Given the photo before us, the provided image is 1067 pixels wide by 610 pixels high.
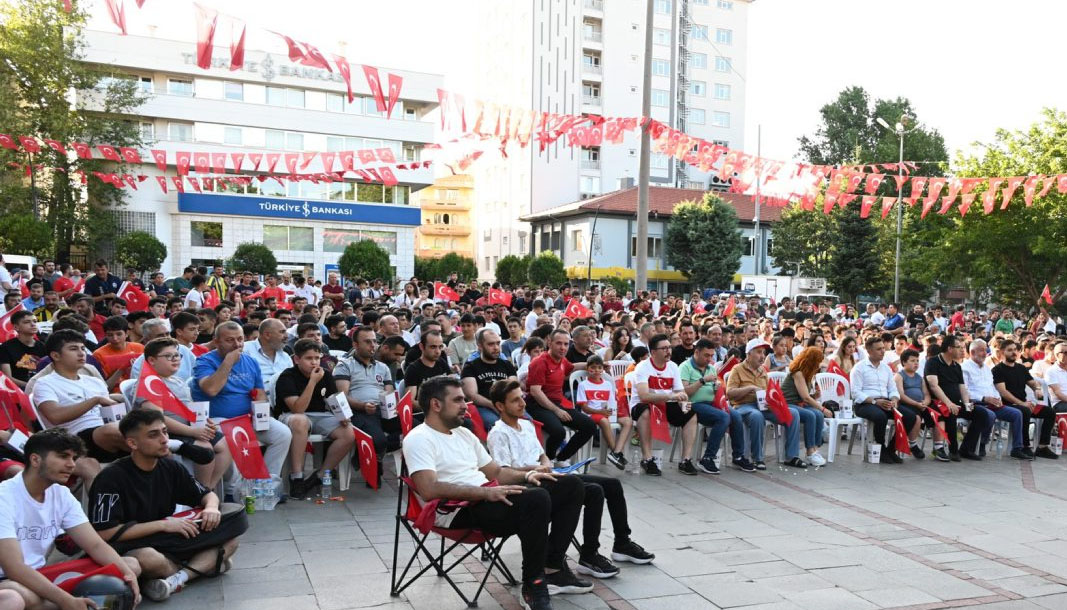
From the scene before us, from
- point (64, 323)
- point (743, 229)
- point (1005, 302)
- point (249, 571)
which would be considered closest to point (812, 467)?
point (249, 571)

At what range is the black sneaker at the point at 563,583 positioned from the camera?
4.41 metres

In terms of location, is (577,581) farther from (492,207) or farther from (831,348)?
(492,207)

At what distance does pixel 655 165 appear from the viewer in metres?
56.0

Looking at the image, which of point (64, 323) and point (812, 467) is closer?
point (64, 323)

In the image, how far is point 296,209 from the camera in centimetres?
3991

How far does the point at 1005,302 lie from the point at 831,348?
19.4 metres

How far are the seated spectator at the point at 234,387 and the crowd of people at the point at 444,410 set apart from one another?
2 cm

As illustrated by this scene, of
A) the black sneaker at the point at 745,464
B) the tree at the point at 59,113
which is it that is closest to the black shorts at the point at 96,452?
the black sneaker at the point at 745,464

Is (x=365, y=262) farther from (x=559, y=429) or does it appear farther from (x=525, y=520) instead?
(x=525, y=520)

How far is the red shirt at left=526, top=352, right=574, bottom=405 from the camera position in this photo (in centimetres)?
746

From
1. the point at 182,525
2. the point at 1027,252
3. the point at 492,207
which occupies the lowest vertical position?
the point at 182,525

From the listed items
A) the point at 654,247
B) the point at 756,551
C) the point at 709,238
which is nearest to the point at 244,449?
the point at 756,551

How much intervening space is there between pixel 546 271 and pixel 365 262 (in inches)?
442

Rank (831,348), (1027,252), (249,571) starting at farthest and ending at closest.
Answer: (1027,252), (831,348), (249,571)
